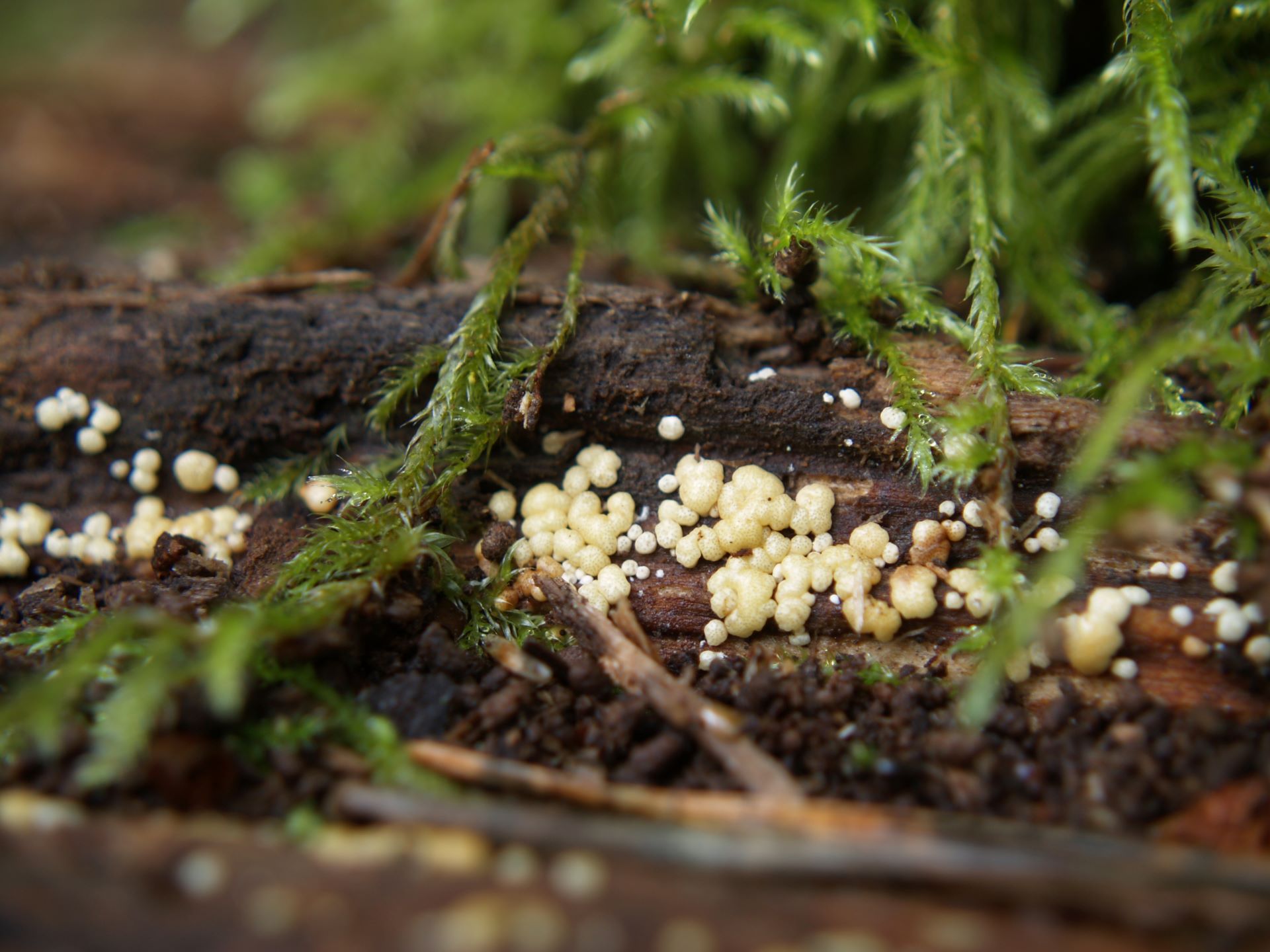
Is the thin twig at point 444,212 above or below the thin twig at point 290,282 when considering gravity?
above

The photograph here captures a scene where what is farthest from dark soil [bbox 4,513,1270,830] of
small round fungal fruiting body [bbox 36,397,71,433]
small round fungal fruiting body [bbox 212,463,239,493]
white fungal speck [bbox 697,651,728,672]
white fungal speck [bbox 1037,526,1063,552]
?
small round fungal fruiting body [bbox 36,397,71,433]

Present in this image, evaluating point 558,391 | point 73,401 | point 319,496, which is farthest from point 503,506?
point 73,401

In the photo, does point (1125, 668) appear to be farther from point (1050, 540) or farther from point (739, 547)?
point (739, 547)

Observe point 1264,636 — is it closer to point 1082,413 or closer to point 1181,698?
point 1181,698

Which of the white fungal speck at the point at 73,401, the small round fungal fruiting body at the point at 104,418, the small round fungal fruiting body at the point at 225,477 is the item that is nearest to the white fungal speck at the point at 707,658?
the small round fungal fruiting body at the point at 225,477

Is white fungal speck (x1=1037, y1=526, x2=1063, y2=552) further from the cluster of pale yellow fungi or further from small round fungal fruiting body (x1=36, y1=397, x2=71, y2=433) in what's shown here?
small round fungal fruiting body (x1=36, y1=397, x2=71, y2=433)

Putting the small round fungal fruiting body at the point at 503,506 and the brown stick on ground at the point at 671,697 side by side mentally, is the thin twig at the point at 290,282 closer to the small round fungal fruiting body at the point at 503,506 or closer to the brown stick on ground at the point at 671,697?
the small round fungal fruiting body at the point at 503,506
